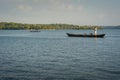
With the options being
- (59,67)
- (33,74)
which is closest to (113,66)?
(59,67)

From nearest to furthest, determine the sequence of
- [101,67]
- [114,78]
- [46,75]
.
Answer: [114,78]
[46,75]
[101,67]

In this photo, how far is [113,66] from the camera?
1356 inches

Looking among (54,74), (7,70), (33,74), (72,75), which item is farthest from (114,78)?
(7,70)

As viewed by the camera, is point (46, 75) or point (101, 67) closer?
point (46, 75)

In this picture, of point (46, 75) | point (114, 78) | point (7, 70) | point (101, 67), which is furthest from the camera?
point (101, 67)

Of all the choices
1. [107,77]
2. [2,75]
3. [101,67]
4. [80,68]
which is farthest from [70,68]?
[2,75]

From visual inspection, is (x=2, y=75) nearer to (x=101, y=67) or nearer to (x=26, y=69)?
(x=26, y=69)

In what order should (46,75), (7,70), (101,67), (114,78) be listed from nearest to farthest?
(114,78)
(46,75)
(7,70)
(101,67)

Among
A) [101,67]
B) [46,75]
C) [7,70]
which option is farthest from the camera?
[101,67]

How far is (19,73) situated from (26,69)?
2.85 meters

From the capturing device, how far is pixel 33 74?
95.5ft

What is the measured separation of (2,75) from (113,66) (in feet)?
48.3

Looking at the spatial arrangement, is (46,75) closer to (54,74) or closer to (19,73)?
(54,74)

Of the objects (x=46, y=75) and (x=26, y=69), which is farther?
(x=26, y=69)
